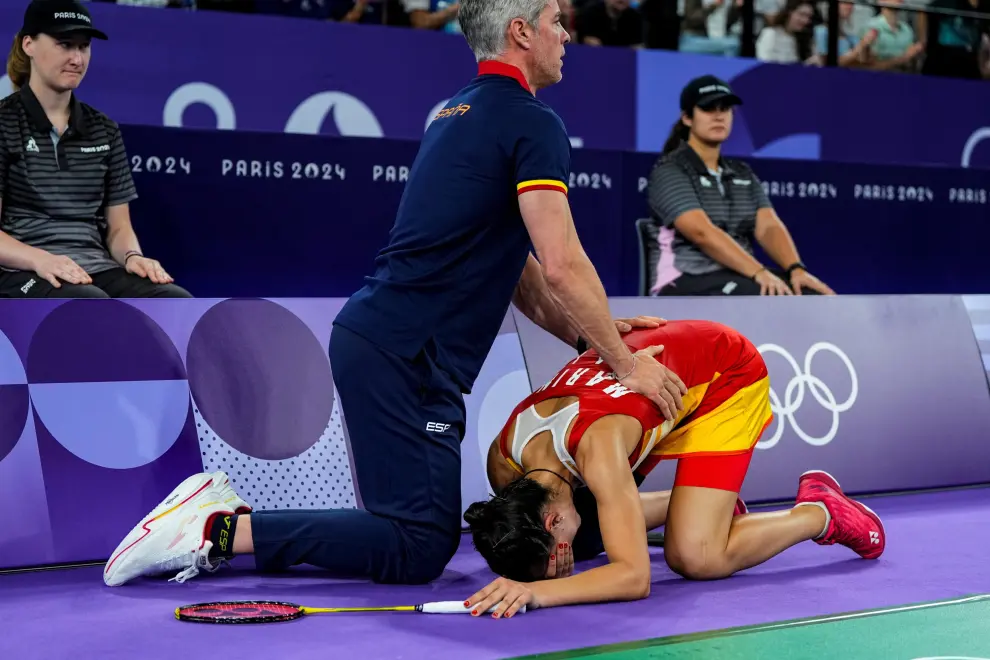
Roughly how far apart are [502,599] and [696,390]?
100 cm

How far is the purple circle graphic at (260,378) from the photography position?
4289 millimetres

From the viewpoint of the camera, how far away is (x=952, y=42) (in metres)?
9.77

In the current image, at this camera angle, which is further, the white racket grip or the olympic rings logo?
the olympic rings logo

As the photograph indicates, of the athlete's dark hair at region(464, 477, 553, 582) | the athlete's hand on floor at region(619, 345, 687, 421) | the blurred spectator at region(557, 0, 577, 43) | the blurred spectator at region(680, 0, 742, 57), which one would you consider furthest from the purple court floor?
the blurred spectator at region(680, 0, 742, 57)

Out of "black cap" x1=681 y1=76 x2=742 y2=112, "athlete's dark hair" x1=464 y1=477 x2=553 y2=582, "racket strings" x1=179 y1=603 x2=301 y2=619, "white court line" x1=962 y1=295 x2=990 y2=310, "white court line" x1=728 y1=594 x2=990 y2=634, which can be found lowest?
"white court line" x1=728 y1=594 x2=990 y2=634

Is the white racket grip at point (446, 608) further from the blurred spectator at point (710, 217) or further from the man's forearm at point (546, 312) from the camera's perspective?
the blurred spectator at point (710, 217)

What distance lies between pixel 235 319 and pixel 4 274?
1.08m

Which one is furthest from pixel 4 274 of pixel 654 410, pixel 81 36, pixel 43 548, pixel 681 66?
pixel 681 66

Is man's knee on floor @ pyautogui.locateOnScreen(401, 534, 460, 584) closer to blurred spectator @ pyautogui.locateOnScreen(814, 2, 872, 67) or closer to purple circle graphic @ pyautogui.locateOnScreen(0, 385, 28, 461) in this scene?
purple circle graphic @ pyautogui.locateOnScreen(0, 385, 28, 461)

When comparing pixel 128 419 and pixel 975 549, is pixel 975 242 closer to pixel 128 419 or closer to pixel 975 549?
pixel 975 549

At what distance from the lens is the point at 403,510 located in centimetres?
360

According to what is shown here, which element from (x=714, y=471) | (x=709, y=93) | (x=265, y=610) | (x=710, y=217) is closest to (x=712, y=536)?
(x=714, y=471)

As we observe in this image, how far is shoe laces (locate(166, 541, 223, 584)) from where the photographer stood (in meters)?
3.66

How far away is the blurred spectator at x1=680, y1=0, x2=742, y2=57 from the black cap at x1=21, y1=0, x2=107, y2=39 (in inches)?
192
